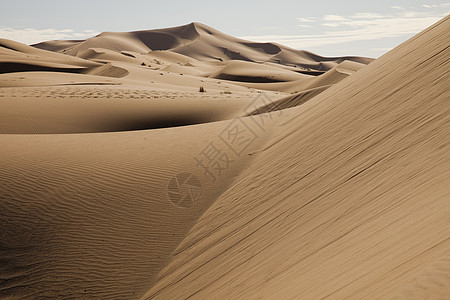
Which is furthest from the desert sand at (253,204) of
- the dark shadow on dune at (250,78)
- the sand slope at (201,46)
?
the sand slope at (201,46)

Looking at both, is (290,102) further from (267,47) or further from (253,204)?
(267,47)

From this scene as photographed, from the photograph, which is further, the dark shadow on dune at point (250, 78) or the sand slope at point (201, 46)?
the sand slope at point (201, 46)

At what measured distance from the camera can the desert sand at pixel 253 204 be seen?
2971mm

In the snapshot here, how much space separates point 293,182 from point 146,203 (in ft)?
8.80

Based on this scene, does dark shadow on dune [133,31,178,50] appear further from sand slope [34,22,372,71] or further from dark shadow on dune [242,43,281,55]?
dark shadow on dune [242,43,281,55]

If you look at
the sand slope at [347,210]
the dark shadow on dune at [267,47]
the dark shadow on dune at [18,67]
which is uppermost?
the dark shadow on dune at [267,47]

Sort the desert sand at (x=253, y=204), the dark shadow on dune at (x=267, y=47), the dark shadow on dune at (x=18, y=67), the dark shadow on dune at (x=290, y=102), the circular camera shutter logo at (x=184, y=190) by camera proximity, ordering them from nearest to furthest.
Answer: the desert sand at (x=253, y=204) < the circular camera shutter logo at (x=184, y=190) < the dark shadow on dune at (x=290, y=102) < the dark shadow on dune at (x=18, y=67) < the dark shadow on dune at (x=267, y=47)

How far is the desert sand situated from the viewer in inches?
117

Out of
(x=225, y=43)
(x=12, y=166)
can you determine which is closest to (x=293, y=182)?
(x=12, y=166)

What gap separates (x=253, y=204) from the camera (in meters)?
5.75

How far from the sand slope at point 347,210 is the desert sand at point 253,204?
0.06 ft

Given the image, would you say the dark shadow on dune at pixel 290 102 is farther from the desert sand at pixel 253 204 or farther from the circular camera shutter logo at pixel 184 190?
the circular camera shutter logo at pixel 184 190

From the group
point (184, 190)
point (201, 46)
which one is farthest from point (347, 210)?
point (201, 46)

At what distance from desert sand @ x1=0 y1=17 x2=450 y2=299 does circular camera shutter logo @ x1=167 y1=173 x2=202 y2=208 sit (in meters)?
0.03
